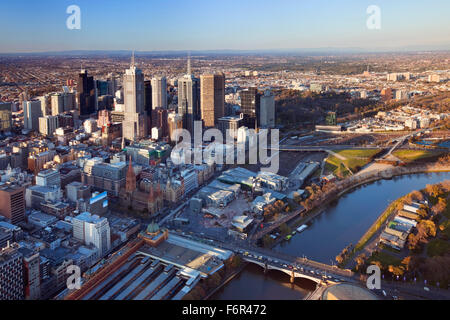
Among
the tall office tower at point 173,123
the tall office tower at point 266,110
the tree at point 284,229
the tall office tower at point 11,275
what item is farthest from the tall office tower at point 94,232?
the tall office tower at point 266,110

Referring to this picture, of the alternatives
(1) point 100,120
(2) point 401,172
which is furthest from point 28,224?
(2) point 401,172

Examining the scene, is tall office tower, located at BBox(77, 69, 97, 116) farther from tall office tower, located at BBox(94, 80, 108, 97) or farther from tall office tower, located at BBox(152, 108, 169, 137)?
tall office tower, located at BBox(152, 108, 169, 137)

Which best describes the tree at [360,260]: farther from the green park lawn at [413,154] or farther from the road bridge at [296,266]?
the green park lawn at [413,154]

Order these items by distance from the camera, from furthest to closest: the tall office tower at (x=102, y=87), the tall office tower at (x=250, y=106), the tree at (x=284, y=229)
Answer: the tall office tower at (x=102, y=87)
the tall office tower at (x=250, y=106)
the tree at (x=284, y=229)

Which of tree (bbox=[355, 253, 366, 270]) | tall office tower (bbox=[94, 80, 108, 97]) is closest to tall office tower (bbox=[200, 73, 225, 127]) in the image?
tall office tower (bbox=[94, 80, 108, 97])
